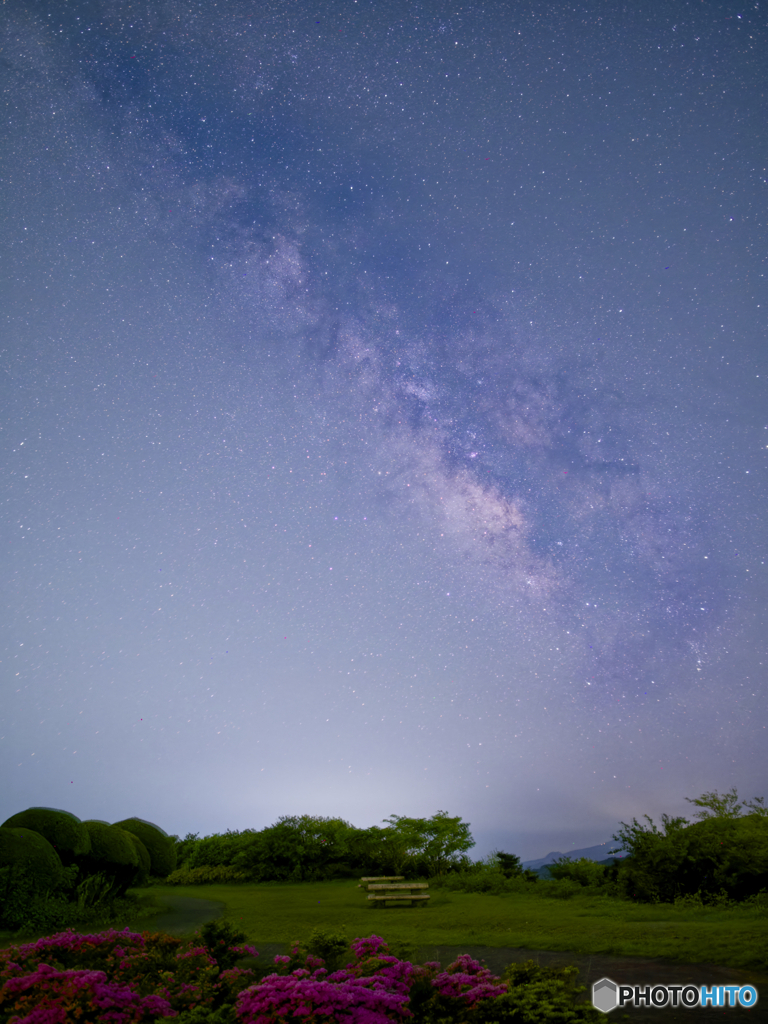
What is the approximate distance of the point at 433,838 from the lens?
23.8m

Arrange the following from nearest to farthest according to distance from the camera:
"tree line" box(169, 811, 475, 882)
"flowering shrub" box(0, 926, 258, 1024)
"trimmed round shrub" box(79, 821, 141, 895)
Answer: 1. "flowering shrub" box(0, 926, 258, 1024)
2. "trimmed round shrub" box(79, 821, 141, 895)
3. "tree line" box(169, 811, 475, 882)

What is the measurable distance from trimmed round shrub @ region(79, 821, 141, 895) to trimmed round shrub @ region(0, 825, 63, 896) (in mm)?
1473

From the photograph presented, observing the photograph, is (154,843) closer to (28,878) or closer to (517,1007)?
(28,878)

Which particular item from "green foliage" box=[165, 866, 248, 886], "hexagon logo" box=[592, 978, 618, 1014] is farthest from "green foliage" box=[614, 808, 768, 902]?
"green foliage" box=[165, 866, 248, 886]

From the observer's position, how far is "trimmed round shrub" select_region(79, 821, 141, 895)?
48.5ft

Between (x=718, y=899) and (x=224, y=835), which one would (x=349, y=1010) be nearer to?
(x=718, y=899)

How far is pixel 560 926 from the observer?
1066cm

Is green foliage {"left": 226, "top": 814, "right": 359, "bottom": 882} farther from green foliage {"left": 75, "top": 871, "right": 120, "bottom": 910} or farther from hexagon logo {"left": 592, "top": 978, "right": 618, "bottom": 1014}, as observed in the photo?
hexagon logo {"left": 592, "top": 978, "right": 618, "bottom": 1014}

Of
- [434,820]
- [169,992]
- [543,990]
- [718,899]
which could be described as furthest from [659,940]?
[434,820]

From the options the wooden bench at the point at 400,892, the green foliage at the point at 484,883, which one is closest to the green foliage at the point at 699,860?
the green foliage at the point at 484,883

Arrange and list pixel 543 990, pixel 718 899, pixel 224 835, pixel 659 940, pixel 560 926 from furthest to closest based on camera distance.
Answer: pixel 224 835 < pixel 718 899 < pixel 560 926 < pixel 659 940 < pixel 543 990

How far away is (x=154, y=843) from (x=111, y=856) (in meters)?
4.67

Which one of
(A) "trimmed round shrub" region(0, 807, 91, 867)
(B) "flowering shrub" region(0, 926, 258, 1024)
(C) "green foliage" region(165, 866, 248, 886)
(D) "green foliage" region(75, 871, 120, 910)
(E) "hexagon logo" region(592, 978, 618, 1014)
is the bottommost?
(C) "green foliage" region(165, 866, 248, 886)

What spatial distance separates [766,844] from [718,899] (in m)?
1.54
